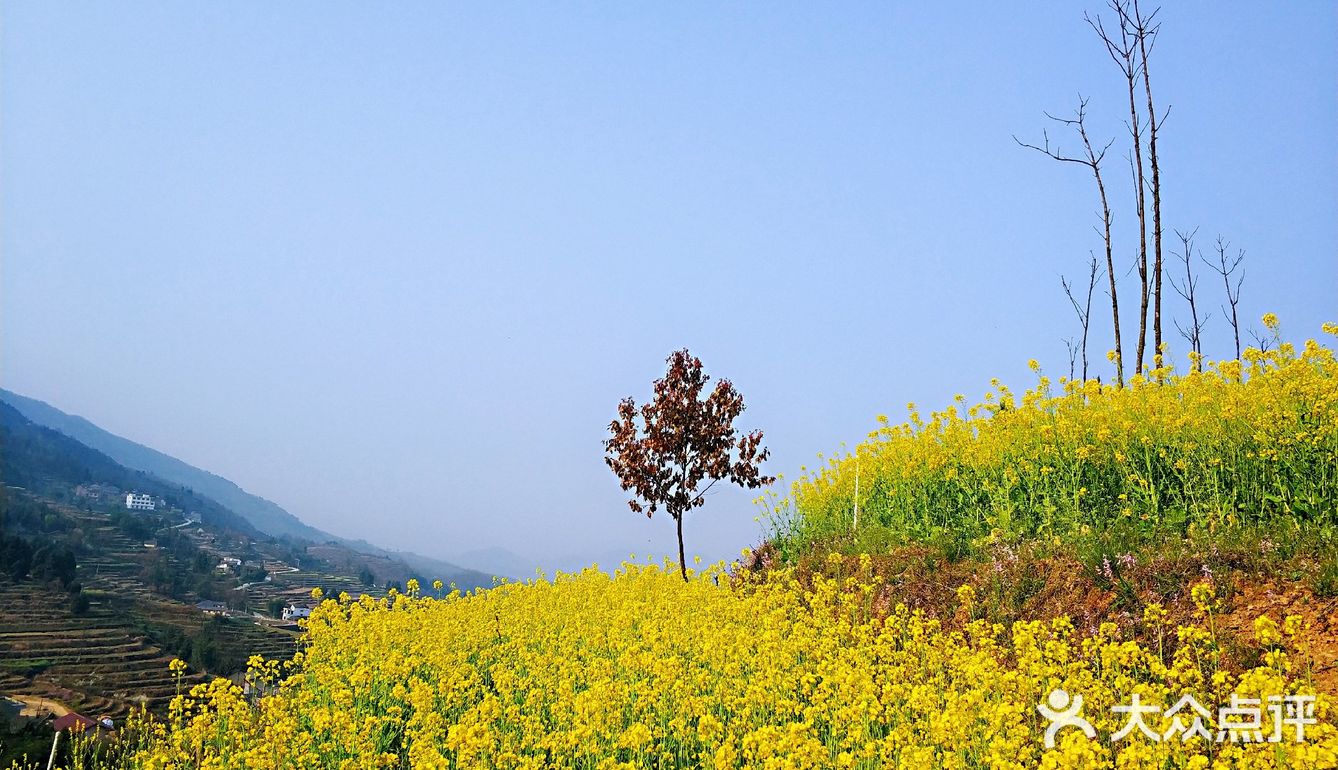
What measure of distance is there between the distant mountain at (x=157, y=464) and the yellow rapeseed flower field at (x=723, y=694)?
12768 centimetres

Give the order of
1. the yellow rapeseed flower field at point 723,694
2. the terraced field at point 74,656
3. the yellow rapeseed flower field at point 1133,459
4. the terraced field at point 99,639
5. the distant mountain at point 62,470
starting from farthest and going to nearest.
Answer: the distant mountain at point 62,470, the terraced field at point 99,639, the terraced field at point 74,656, the yellow rapeseed flower field at point 1133,459, the yellow rapeseed flower field at point 723,694

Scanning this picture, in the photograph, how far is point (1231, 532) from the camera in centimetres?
759

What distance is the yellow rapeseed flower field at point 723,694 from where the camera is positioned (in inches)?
196

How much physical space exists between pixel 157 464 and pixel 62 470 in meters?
97.0

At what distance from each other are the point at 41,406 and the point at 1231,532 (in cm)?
20511

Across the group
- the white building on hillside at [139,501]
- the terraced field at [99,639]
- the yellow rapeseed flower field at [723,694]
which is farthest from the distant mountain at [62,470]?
the yellow rapeseed flower field at [723,694]

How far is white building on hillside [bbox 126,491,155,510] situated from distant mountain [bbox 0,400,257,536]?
7.39 feet

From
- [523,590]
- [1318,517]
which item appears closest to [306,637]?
[523,590]

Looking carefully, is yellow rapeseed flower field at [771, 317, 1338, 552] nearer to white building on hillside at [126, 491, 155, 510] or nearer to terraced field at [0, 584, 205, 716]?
terraced field at [0, 584, 205, 716]

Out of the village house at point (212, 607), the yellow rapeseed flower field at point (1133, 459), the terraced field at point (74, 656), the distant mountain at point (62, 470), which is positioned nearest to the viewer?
the yellow rapeseed flower field at point (1133, 459)

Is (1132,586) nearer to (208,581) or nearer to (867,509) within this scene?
(867,509)

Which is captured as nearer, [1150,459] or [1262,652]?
A: [1262,652]

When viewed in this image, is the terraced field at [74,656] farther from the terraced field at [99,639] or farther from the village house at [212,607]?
the village house at [212,607]

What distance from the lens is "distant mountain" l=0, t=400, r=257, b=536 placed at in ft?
236
